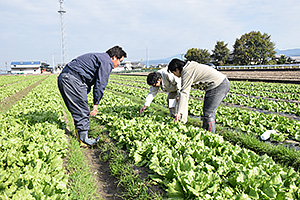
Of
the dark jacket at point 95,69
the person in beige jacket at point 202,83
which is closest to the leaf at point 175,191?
the person in beige jacket at point 202,83

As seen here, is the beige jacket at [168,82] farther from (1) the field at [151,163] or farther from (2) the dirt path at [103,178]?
(2) the dirt path at [103,178]

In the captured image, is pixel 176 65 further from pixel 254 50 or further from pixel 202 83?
pixel 254 50

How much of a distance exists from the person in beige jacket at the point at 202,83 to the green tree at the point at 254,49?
5163cm

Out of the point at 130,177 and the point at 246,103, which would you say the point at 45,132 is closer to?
the point at 130,177

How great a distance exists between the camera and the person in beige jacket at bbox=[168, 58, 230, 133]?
13.9 feet

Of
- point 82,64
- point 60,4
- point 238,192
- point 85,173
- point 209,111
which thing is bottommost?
point 85,173

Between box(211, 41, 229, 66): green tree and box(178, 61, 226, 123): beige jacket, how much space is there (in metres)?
57.5

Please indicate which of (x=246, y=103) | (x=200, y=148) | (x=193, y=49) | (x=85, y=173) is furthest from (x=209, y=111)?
(x=193, y=49)

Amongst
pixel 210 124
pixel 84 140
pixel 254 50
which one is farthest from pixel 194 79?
pixel 254 50

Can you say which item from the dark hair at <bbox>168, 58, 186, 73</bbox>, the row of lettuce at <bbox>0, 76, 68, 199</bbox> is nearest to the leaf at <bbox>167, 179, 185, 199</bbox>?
the row of lettuce at <bbox>0, 76, 68, 199</bbox>

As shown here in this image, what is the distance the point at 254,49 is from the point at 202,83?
2100 inches

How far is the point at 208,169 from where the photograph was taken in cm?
299

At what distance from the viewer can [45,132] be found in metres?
4.57

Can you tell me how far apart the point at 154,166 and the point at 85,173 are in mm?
1384
